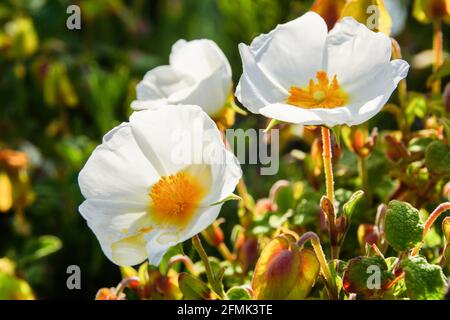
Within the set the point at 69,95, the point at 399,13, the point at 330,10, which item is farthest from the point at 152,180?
the point at 399,13

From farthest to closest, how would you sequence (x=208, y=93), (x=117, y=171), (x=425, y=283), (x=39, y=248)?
(x=39, y=248), (x=208, y=93), (x=117, y=171), (x=425, y=283)

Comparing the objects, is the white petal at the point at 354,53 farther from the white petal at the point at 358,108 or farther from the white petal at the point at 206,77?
the white petal at the point at 206,77

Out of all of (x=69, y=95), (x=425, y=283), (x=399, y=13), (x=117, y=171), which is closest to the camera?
(x=425, y=283)

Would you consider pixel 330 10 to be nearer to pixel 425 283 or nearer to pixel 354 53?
pixel 354 53

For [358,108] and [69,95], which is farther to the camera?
[69,95]

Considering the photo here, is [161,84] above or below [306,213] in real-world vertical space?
above

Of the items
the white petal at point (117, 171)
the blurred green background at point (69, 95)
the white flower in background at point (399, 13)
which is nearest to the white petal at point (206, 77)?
the white petal at point (117, 171)
